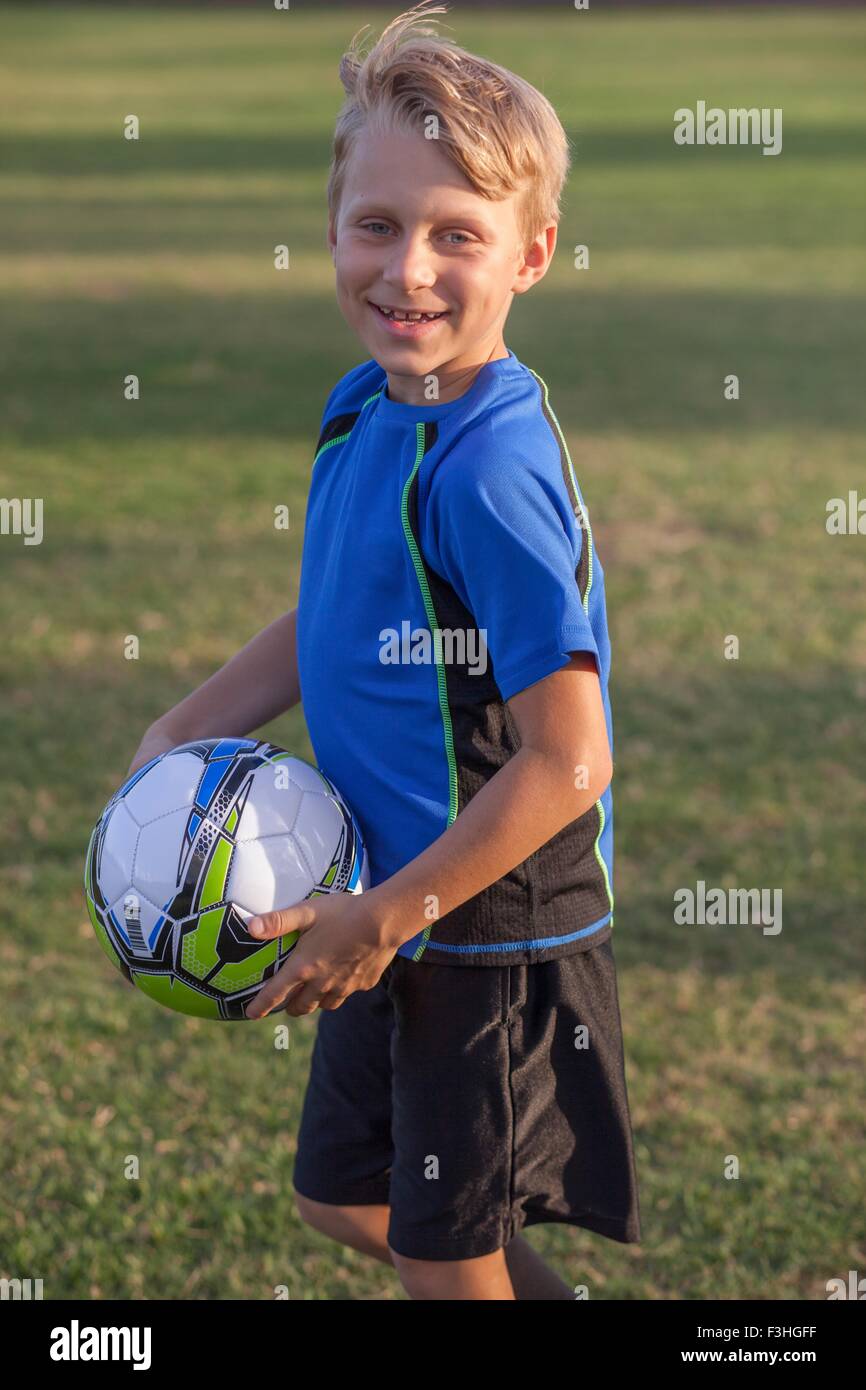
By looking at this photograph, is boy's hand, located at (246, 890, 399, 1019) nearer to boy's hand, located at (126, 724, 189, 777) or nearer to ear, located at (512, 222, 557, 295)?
boy's hand, located at (126, 724, 189, 777)

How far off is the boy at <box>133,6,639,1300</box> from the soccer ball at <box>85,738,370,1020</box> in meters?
0.06

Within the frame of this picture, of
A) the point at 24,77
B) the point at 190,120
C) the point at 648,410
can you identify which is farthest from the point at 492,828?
the point at 24,77

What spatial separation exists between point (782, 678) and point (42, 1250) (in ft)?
11.4

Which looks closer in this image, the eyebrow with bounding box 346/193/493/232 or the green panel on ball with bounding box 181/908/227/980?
the eyebrow with bounding box 346/193/493/232

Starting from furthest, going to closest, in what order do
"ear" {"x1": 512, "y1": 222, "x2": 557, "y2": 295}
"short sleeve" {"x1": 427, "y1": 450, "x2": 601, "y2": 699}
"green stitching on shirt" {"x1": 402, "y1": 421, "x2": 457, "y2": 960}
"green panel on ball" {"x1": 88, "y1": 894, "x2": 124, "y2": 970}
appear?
1. "green panel on ball" {"x1": 88, "y1": 894, "x2": 124, "y2": 970}
2. "ear" {"x1": 512, "y1": 222, "x2": 557, "y2": 295}
3. "green stitching on shirt" {"x1": 402, "y1": 421, "x2": 457, "y2": 960}
4. "short sleeve" {"x1": 427, "y1": 450, "x2": 601, "y2": 699}

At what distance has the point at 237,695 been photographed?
240 centimetres

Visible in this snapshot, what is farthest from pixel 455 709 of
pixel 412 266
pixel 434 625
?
pixel 412 266

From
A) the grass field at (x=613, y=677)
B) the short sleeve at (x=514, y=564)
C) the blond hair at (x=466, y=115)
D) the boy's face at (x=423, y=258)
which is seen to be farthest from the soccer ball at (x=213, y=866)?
the grass field at (x=613, y=677)

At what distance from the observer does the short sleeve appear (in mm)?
1839

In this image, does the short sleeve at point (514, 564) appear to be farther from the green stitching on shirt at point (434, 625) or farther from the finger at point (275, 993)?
the finger at point (275, 993)

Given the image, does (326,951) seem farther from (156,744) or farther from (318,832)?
(156,744)

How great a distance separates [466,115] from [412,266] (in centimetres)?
19

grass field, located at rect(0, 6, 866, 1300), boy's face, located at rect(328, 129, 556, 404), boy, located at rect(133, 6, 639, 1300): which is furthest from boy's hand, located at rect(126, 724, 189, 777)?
grass field, located at rect(0, 6, 866, 1300)
